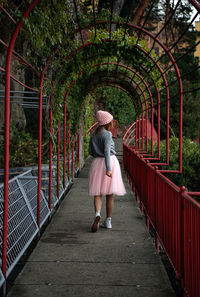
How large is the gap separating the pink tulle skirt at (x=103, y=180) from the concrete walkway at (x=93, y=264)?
1.78 feet

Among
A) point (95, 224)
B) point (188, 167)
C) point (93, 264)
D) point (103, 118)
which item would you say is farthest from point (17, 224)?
point (188, 167)

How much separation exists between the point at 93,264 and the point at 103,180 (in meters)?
1.53

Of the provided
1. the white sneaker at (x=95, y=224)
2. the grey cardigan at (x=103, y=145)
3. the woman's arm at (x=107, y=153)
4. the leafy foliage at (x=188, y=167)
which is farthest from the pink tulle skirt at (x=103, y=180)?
the leafy foliage at (x=188, y=167)

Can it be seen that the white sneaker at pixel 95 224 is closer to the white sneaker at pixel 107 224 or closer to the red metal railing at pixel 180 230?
the white sneaker at pixel 107 224

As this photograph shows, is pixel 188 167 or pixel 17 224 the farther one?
pixel 188 167

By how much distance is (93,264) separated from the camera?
3592 millimetres

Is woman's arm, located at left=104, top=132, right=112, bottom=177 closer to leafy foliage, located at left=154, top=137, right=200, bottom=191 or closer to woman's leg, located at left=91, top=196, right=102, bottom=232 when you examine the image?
woman's leg, located at left=91, top=196, right=102, bottom=232

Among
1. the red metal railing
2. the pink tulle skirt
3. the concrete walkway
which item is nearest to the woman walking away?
the pink tulle skirt

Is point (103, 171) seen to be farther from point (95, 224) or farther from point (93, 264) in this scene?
point (93, 264)

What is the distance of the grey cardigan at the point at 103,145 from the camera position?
15.6 feet

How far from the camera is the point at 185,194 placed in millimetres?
2668

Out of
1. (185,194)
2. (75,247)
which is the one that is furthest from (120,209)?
(185,194)

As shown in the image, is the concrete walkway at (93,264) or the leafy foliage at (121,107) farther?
the leafy foliage at (121,107)

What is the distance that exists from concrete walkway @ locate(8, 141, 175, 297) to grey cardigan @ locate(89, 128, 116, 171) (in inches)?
38.1
